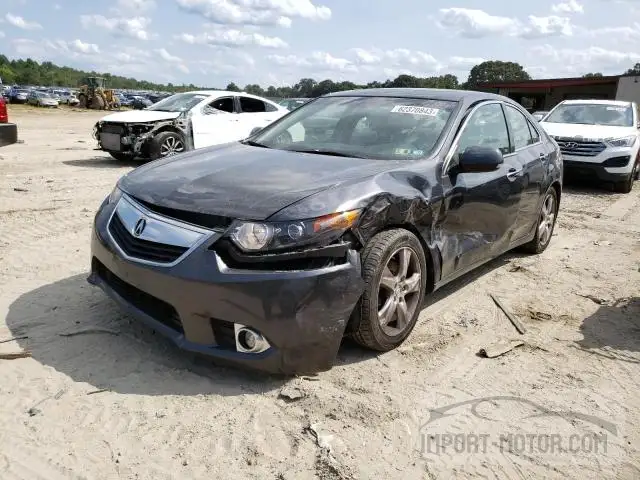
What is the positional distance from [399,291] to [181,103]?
9344 millimetres

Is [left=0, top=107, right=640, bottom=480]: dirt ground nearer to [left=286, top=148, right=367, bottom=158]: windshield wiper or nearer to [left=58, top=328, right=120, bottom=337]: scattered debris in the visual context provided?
[left=58, top=328, right=120, bottom=337]: scattered debris

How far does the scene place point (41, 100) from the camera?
143 feet

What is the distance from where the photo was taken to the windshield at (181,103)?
11.4 m

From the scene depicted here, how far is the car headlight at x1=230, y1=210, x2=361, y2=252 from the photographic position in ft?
9.14

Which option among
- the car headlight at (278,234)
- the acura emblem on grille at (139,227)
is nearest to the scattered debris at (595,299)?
the car headlight at (278,234)

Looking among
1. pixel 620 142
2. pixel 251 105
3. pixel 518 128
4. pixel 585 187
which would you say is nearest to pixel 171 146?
pixel 251 105

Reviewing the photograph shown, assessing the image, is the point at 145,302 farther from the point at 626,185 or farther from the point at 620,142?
the point at 626,185

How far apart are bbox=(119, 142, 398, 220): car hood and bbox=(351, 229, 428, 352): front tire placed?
0.43 m

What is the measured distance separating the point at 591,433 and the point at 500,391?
493 mm

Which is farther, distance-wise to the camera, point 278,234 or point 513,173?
point 513,173

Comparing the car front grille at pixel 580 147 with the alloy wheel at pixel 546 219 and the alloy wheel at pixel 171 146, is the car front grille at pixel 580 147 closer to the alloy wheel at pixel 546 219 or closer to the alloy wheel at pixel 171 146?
the alloy wheel at pixel 546 219

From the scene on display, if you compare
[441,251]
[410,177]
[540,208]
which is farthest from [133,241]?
[540,208]

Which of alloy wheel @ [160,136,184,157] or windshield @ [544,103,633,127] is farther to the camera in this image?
windshield @ [544,103,633,127]

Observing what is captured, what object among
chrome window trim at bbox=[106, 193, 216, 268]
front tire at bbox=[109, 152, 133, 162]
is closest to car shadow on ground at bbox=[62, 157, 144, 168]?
front tire at bbox=[109, 152, 133, 162]
